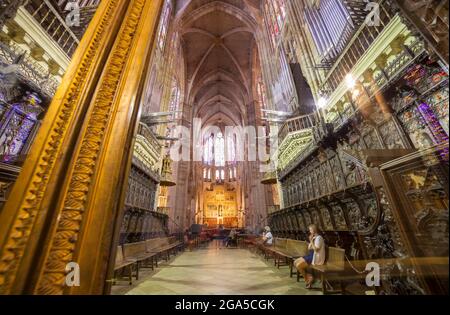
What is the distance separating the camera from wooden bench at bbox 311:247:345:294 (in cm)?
272

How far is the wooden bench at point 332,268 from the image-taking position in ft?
8.93

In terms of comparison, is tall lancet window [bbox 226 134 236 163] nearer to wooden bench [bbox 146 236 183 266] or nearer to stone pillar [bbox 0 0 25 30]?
wooden bench [bbox 146 236 183 266]

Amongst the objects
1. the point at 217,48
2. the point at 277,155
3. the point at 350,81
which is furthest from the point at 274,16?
the point at 350,81

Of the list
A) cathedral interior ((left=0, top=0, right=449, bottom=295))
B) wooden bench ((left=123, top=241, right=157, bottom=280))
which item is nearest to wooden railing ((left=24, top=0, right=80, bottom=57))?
cathedral interior ((left=0, top=0, right=449, bottom=295))

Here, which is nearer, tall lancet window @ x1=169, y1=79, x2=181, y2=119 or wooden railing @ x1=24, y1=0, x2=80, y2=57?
wooden railing @ x1=24, y1=0, x2=80, y2=57

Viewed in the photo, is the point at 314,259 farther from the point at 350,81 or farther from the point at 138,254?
the point at 350,81

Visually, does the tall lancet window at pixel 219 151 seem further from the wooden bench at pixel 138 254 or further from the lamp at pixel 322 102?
the wooden bench at pixel 138 254

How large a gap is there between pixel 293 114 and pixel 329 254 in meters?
6.79

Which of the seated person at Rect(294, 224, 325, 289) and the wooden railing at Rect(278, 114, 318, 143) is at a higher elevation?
the wooden railing at Rect(278, 114, 318, 143)

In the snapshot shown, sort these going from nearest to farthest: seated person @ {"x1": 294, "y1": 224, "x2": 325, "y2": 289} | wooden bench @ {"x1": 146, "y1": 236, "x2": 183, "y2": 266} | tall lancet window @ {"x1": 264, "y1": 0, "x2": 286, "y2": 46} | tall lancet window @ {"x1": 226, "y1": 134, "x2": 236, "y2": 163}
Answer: seated person @ {"x1": 294, "y1": 224, "x2": 325, "y2": 289}
wooden bench @ {"x1": 146, "y1": 236, "x2": 183, "y2": 266}
tall lancet window @ {"x1": 264, "y1": 0, "x2": 286, "y2": 46}
tall lancet window @ {"x1": 226, "y1": 134, "x2": 236, "y2": 163}

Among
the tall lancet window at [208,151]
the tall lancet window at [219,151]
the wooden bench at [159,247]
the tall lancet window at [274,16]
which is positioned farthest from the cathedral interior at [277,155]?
the tall lancet window at [219,151]

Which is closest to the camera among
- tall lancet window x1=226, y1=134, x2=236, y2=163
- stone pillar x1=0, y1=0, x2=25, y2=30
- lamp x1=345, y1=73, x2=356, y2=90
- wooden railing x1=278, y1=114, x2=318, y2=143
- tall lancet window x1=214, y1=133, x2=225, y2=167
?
stone pillar x1=0, y1=0, x2=25, y2=30

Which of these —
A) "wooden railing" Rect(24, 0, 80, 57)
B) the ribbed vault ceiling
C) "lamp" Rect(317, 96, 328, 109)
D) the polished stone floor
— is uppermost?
the ribbed vault ceiling

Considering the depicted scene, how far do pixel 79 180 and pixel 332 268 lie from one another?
11.3 feet
